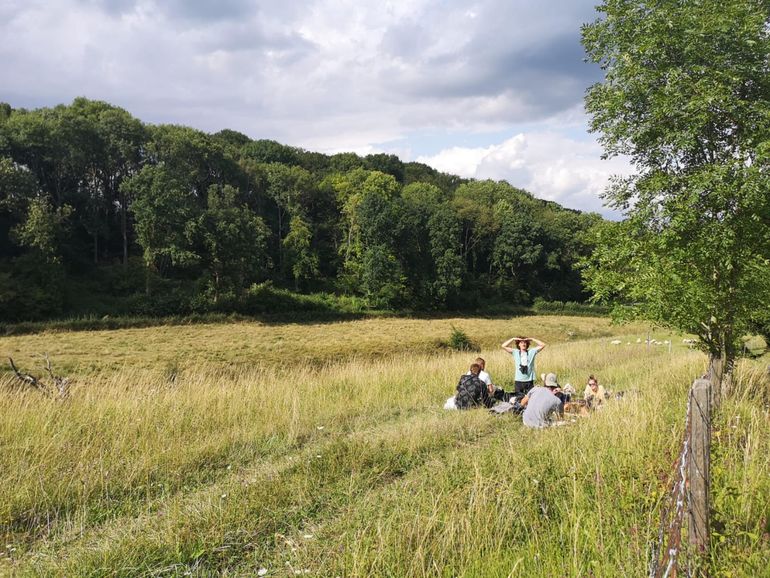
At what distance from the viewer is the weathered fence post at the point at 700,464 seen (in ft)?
9.84

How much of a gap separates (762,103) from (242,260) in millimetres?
42187

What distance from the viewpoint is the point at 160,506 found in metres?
4.76

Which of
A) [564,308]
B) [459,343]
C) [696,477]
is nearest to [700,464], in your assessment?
[696,477]

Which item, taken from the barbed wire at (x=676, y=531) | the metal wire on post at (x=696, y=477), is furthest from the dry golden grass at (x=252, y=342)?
the metal wire on post at (x=696, y=477)

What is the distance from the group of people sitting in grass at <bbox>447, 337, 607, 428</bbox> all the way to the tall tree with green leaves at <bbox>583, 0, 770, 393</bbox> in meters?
2.14

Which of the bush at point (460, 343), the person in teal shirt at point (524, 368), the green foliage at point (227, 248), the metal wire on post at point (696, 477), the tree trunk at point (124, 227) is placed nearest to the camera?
the metal wire on post at point (696, 477)

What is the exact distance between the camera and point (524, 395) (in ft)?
31.7

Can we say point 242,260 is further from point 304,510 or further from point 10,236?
point 304,510

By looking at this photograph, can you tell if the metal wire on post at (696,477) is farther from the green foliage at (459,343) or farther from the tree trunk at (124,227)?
the tree trunk at (124,227)

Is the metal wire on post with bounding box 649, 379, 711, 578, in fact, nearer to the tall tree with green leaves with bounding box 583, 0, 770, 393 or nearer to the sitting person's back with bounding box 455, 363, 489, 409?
the tall tree with green leaves with bounding box 583, 0, 770, 393

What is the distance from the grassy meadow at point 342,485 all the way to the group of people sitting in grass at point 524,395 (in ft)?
1.46

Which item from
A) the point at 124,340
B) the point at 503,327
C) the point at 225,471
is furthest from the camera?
the point at 503,327

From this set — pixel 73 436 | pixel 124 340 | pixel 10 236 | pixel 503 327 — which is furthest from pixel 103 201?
pixel 73 436

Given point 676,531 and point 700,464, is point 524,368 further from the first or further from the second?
point 676,531
